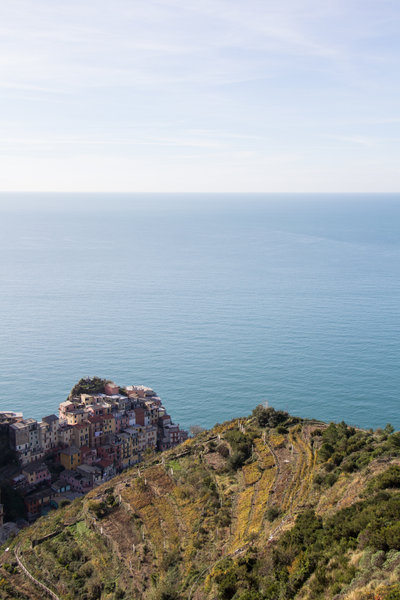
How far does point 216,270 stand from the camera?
13700 cm

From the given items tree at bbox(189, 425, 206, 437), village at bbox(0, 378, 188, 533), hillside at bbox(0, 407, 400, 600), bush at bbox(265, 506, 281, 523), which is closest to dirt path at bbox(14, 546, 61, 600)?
hillside at bbox(0, 407, 400, 600)

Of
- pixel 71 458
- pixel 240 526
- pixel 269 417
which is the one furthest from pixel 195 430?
pixel 240 526

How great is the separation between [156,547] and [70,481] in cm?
2312

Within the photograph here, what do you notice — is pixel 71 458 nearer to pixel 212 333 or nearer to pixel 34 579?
pixel 34 579

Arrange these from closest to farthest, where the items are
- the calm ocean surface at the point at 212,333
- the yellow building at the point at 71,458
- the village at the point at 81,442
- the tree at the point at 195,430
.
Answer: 1. the village at the point at 81,442
2. the yellow building at the point at 71,458
3. the tree at the point at 195,430
4. the calm ocean surface at the point at 212,333

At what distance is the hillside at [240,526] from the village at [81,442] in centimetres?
943

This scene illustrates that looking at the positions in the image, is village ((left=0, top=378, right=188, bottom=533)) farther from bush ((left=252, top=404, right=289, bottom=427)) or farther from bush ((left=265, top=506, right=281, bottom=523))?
bush ((left=265, top=506, right=281, bottom=523))

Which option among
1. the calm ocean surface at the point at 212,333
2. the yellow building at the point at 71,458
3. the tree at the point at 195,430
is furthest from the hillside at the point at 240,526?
the calm ocean surface at the point at 212,333

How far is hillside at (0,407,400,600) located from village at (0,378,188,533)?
9432 mm

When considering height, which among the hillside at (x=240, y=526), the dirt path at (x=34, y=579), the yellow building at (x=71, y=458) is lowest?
the yellow building at (x=71, y=458)

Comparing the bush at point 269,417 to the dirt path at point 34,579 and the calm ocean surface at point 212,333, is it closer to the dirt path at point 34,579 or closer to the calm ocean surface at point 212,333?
the dirt path at point 34,579

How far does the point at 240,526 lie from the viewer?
26609mm

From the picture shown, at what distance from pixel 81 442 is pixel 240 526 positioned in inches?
1113

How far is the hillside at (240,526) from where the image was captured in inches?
709
